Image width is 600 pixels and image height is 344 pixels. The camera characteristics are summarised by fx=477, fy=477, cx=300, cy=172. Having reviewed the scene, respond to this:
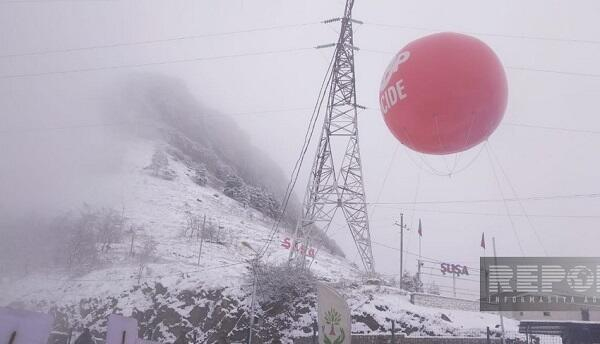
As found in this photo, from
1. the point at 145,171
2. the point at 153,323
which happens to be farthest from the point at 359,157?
the point at 145,171

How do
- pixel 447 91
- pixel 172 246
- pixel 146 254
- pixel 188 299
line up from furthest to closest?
pixel 172 246, pixel 146 254, pixel 188 299, pixel 447 91

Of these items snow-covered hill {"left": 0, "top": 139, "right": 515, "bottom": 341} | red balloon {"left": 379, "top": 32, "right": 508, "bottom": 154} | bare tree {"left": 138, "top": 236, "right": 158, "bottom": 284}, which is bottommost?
snow-covered hill {"left": 0, "top": 139, "right": 515, "bottom": 341}

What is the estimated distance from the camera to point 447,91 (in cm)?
943

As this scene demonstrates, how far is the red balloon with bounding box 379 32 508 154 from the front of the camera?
9469 mm

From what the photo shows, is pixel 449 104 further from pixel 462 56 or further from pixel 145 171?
pixel 145 171

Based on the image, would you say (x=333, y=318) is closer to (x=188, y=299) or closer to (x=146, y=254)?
(x=188, y=299)

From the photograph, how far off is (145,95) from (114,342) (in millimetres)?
79985

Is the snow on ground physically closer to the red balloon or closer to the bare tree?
the bare tree

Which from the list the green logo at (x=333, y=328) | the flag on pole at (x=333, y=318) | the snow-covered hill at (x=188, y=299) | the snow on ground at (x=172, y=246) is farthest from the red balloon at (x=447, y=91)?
the snow on ground at (x=172, y=246)

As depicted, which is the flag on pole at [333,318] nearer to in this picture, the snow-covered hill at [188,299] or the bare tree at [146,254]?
the snow-covered hill at [188,299]

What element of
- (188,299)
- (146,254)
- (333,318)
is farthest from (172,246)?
(333,318)

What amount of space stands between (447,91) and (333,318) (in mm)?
5368

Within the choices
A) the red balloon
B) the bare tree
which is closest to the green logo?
the red balloon

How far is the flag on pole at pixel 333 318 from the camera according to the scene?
10.2 metres
